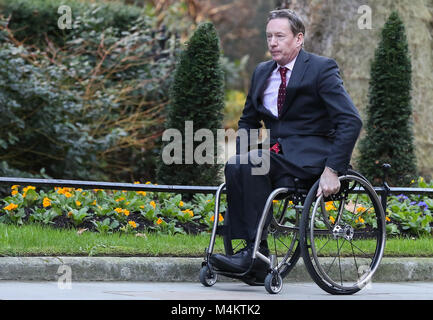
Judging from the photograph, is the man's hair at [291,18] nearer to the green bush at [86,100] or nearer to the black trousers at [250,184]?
the black trousers at [250,184]

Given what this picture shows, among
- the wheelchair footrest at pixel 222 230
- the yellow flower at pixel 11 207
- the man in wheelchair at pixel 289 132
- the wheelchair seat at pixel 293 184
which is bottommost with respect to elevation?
the yellow flower at pixel 11 207

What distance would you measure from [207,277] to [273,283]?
451 millimetres

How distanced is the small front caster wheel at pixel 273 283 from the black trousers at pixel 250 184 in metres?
0.24

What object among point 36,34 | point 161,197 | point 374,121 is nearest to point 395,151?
point 374,121

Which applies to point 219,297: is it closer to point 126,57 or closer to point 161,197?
point 161,197

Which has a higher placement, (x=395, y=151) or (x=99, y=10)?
(x=99, y=10)

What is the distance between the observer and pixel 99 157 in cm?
1029

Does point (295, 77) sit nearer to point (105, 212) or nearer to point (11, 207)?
point (105, 212)

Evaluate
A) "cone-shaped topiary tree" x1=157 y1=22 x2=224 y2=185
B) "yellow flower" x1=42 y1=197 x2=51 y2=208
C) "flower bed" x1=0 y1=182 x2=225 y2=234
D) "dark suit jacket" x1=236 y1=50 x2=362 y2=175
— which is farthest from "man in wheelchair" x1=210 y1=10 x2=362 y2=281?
"cone-shaped topiary tree" x1=157 y1=22 x2=224 y2=185

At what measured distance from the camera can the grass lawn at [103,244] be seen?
5.07 metres

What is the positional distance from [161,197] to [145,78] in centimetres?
402

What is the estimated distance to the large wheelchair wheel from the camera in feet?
14.4

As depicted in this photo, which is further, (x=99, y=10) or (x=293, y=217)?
(x=99, y=10)

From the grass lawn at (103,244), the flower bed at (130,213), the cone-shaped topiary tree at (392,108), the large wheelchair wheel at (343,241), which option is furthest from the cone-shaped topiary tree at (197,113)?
the grass lawn at (103,244)
